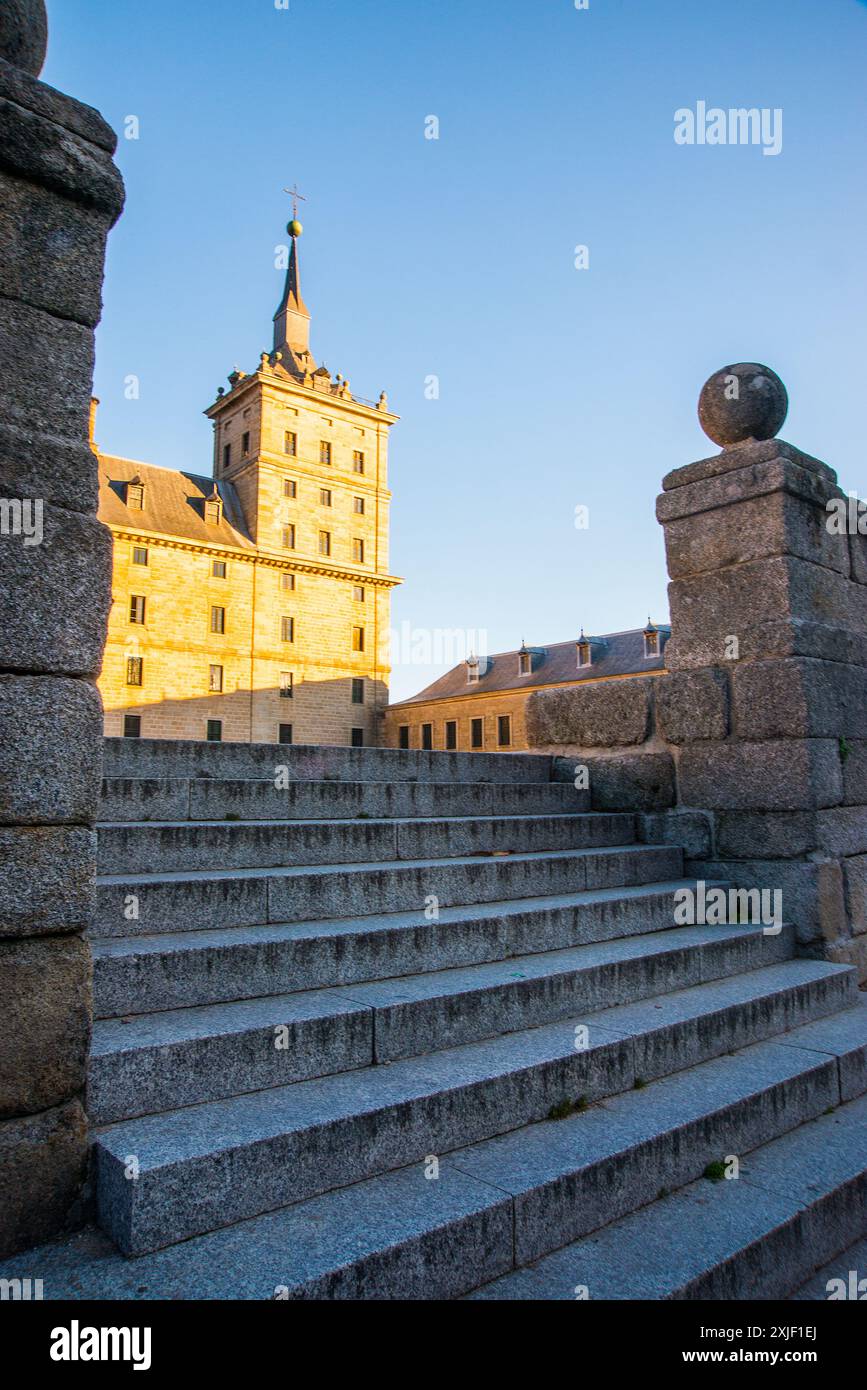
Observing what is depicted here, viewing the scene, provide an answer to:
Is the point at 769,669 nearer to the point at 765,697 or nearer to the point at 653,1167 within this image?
the point at 765,697

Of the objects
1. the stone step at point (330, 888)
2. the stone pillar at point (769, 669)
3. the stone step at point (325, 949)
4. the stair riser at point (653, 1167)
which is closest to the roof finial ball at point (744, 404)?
the stone pillar at point (769, 669)

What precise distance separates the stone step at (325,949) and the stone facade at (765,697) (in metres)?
1.38

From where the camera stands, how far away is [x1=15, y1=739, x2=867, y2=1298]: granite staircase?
6.89 ft

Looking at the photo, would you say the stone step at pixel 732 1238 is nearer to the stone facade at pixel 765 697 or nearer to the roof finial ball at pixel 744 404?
the stone facade at pixel 765 697

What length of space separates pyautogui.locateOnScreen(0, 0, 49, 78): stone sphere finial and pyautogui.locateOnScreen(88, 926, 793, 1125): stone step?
294 centimetres

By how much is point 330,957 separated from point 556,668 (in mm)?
40152

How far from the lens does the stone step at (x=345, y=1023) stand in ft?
7.89

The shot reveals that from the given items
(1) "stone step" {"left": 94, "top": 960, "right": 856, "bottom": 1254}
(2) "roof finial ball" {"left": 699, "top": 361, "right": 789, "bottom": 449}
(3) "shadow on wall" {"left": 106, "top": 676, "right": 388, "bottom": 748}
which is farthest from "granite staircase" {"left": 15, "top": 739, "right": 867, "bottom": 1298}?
(3) "shadow on wall" {"left": 106, "top": 676, "right": 388, "bottom": 748}

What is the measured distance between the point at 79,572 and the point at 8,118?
1.29m

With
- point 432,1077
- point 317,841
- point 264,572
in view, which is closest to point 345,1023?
point 432,1077

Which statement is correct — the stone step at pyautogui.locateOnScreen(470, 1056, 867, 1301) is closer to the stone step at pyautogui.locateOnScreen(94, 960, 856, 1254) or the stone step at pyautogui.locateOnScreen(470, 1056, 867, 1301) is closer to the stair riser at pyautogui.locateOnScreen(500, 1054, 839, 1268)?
the stair riser at pyautogui.locateOnScreen(500, 1054, 839, 1268)

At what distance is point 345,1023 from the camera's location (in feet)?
9.04

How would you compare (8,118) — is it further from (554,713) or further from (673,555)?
(554,713)
